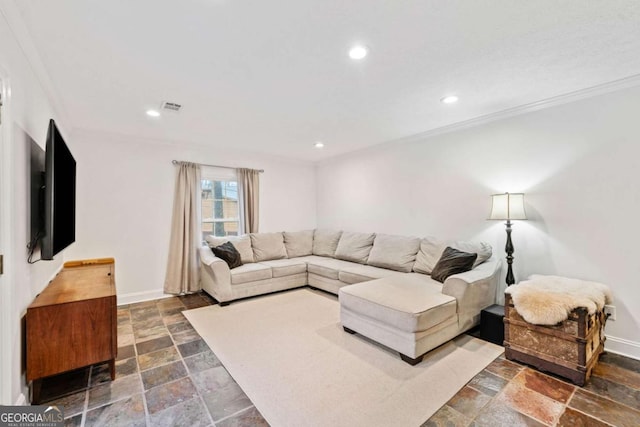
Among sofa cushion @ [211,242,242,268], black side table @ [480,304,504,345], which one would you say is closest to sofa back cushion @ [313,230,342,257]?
sofa cushion @ [211,242,242,268]

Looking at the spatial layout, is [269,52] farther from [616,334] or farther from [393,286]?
[616,334]

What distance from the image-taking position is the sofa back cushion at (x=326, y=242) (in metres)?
5.06

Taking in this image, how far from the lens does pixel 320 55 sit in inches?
79.5

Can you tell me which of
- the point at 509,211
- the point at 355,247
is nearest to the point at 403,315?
the point at 509,211

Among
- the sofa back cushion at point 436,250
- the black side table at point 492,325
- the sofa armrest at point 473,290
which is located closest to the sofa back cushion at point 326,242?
the sofa back cushion at point 436,250

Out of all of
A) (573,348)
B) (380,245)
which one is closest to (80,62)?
(380,245)

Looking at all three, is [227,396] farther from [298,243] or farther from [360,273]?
[298,243]

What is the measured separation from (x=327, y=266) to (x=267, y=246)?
1.18 m

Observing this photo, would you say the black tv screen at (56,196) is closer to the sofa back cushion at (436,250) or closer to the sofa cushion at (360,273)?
the sofa cushion at (360,273)

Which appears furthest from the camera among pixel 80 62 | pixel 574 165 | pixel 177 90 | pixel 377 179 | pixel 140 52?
pixel 377 179

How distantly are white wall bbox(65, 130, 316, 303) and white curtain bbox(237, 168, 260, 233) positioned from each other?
1.92 feet

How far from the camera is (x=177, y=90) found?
257cm

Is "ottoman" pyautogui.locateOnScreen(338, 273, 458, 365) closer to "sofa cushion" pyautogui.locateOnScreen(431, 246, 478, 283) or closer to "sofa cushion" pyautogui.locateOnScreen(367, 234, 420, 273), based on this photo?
"sofa cushion" pyautogui.locateOnScreen(431, 246, 478, 283)

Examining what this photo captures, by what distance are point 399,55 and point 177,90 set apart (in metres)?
1.95
